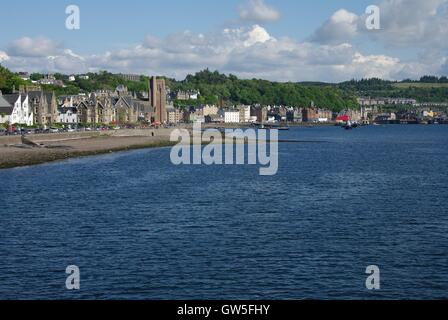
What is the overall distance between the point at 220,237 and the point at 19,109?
4217 inches

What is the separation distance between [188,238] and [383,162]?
60677 millimetres

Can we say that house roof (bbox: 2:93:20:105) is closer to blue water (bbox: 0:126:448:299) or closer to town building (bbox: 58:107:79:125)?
town building (bbox: 58:107:79:125)

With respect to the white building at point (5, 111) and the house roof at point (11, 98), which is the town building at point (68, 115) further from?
the white building at point (5, 111)

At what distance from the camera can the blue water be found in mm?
26734

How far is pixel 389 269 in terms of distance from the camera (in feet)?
96.0

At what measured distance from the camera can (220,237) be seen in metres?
35.3

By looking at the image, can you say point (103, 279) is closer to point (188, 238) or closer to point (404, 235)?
point (188, 238)

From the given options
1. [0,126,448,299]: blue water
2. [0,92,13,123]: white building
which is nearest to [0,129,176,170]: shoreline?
[0,126,448,299]: blue water

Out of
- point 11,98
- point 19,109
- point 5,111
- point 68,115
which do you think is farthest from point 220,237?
point 68,115

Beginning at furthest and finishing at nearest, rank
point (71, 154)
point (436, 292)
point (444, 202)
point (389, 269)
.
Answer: point (71, 154) → point (444, 202) → point (389, 269) → point (436, 292)

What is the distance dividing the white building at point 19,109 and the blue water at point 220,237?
229 ft

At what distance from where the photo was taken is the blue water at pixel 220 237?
87.7ft

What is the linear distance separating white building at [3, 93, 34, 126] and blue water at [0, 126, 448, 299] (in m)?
69.7

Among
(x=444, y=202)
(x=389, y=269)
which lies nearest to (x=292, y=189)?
(x=444, y=202)
